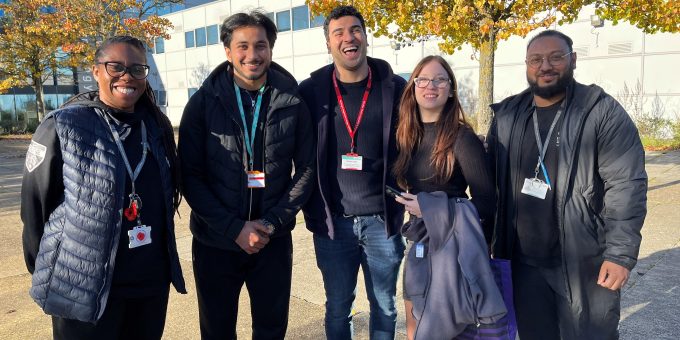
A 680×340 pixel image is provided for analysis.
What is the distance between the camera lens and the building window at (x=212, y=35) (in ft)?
103

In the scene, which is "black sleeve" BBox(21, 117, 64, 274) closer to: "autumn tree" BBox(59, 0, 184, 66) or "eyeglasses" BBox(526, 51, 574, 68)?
"eyeglasses" BBox(526, 51, 574, 68)

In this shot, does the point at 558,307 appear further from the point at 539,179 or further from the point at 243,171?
the point at 243,171

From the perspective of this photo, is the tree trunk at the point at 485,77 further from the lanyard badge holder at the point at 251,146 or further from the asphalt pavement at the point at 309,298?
the lanyard badge holder at the point at 251,146

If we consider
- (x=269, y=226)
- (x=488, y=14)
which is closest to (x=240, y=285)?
(x=269, y=226)

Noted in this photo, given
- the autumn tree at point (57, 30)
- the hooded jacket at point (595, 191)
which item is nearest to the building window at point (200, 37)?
the autumn tree at point (57, 30)

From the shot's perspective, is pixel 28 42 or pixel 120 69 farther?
pixel 28 42

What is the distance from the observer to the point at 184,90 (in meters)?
34.7

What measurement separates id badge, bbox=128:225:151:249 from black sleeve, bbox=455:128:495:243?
1.76 metres

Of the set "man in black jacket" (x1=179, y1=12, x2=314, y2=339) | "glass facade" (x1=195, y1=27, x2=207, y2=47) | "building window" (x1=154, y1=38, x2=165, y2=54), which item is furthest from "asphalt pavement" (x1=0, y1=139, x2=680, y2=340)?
"building window" (x1=154, y1=38, x2=165, y2=54)

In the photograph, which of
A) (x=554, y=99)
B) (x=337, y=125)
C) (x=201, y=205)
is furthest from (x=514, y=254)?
(x=201, y=205)

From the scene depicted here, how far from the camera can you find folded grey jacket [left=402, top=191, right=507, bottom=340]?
259 centimetres

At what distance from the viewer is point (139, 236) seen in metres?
2.54

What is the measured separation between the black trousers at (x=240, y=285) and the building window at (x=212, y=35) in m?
30.5

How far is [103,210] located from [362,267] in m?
1.63
